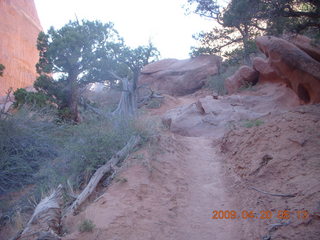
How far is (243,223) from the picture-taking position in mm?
4121

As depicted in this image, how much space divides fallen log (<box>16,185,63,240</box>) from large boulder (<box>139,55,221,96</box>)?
16758 mm

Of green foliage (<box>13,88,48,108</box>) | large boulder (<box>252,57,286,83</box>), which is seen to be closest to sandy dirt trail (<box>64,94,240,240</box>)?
large boulder (<box>252,57,286,83</box>)

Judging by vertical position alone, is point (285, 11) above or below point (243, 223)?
above

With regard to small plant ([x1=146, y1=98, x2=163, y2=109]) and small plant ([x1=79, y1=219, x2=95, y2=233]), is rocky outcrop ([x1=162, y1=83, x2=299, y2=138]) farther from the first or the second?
small plant ([x1=79, y1=219, x2=95, y2=233])

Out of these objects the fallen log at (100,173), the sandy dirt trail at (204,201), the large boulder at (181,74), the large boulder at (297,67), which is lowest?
the sandy dirt trail at (204,201)

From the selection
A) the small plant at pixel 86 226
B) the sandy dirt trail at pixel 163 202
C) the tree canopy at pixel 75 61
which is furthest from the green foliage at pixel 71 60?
the small plant at pixel 86 226

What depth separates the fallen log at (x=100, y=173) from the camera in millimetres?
4848

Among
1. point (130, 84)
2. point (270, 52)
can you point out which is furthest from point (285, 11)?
point (130, 84)

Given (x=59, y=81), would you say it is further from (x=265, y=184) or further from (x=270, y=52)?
(x=265, y=184)

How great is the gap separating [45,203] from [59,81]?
33.8 ft

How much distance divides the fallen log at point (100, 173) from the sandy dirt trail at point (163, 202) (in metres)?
0.26

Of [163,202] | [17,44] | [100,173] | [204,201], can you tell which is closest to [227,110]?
[204,201]

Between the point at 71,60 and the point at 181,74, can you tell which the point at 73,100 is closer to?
the point at 71,60

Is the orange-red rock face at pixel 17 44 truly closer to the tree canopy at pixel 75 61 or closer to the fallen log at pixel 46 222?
the tree canopy at pixel 75 61
